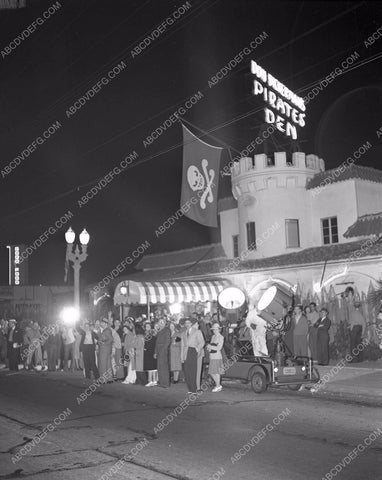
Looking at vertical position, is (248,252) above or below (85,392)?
above

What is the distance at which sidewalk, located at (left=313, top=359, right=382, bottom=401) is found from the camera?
13253 millimetres

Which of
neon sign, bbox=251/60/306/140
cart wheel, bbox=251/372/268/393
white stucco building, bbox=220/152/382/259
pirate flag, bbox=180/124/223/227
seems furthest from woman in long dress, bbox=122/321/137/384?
neon sign, bbox=251/60/306/140

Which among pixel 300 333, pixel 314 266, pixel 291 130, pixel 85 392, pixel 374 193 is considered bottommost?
pixel 85 392

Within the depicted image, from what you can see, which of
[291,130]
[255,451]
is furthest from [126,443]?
[291,130]

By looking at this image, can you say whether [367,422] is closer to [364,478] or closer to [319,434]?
[319,434]

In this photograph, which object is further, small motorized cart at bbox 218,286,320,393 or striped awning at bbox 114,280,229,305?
striped awning at bbox 114,280,229,305

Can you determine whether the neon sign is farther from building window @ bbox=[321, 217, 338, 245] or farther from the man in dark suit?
the man in dark suit

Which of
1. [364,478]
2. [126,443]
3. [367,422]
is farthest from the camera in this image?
[367,422]

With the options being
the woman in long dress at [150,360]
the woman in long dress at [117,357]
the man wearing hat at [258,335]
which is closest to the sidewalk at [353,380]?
the man wearing hat at [258,335]

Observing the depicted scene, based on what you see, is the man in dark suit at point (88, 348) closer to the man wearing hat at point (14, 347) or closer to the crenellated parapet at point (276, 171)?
the man wearing hat at point (14, 347)

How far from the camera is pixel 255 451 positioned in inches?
309

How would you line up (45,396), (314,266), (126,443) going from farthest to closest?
(314,266), (45,396), (126,443)

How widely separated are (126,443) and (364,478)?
3395 mm

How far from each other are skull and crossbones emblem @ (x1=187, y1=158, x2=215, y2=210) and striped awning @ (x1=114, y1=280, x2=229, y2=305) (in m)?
4.98
